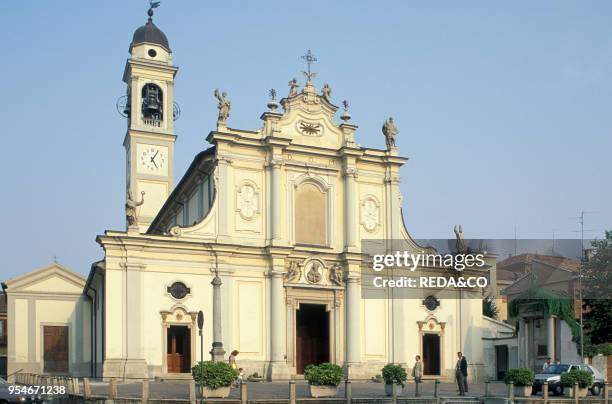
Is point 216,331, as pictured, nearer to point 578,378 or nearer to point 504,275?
point 578,378

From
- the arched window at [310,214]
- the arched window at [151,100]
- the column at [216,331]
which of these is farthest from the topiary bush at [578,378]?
the arched window at [151,100]

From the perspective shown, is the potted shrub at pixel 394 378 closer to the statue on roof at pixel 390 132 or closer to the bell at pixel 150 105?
the statue on roof at pixel 390 132

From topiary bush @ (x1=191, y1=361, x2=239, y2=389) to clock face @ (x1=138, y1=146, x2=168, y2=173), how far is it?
29.7 metres

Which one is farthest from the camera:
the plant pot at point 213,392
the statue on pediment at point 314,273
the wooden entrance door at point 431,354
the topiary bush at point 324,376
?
the wooden entrance door at point 431,354

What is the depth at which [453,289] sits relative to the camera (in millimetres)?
41656

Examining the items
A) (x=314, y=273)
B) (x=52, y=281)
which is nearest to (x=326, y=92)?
(x=314, y=273)

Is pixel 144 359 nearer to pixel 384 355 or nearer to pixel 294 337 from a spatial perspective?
pixel 294 337

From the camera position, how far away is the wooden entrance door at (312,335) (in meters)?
39.0

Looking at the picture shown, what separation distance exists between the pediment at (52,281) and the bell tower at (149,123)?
5.94 meters

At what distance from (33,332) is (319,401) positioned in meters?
33.5

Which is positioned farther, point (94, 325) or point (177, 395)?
point (94, 325)

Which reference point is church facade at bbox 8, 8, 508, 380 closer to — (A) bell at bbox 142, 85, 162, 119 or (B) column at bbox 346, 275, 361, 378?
(B) column at bbox 346, 275, 361, 378

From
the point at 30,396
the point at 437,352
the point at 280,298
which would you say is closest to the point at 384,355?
the point at 437,352

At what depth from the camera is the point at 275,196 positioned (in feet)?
125
